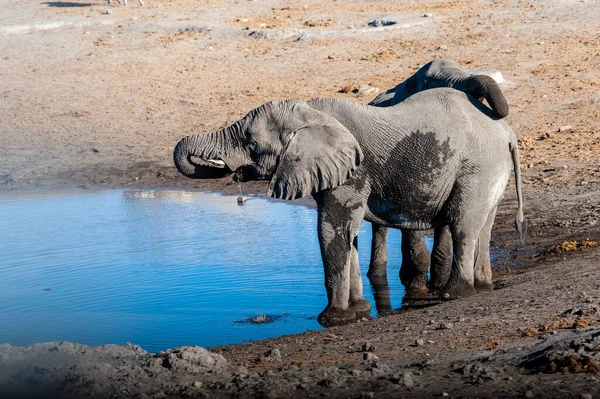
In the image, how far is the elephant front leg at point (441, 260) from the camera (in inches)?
372

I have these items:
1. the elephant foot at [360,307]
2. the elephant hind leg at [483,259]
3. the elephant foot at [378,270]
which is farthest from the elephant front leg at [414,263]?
the elephant foot at [360,307]

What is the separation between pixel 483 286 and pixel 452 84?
6.01ft

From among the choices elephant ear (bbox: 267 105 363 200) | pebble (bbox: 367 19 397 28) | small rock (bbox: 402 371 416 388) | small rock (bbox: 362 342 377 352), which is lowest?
small rock (bbox: 362 342 377 352)

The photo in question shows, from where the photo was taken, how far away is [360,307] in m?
8.62

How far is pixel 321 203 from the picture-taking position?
834 cm

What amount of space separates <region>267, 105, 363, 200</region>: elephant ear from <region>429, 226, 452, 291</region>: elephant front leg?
172 cm

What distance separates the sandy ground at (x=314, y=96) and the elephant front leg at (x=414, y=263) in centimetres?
71

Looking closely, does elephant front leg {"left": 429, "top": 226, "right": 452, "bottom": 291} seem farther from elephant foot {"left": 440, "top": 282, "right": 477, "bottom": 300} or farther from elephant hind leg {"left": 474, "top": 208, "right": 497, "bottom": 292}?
elephant foot {"left": 440, "top": 282, "right": 477, "bottom": 300}

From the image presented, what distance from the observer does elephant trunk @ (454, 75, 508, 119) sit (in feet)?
28.0

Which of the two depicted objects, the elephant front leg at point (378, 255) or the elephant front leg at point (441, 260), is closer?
the elephant front leg at point (441, 260)

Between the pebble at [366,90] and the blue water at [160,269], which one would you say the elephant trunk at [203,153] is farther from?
the pebble at [366,90]

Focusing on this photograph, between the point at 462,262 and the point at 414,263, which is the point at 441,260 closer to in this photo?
the point at 414,263

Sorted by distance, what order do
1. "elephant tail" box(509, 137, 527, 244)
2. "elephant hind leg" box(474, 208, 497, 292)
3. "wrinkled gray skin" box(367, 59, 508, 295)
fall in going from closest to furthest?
1. "elephant tail" box(509, 137, 527, 244)
2. "elephant hind leg" box(474, 208, 497, 292)
3. "wrinkled gray skin" box(367, 59, 508, 295)

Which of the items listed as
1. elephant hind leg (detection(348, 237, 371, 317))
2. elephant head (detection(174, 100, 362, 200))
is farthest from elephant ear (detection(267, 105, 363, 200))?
elephant hind leg (detection(348, 237, 371, 317))
